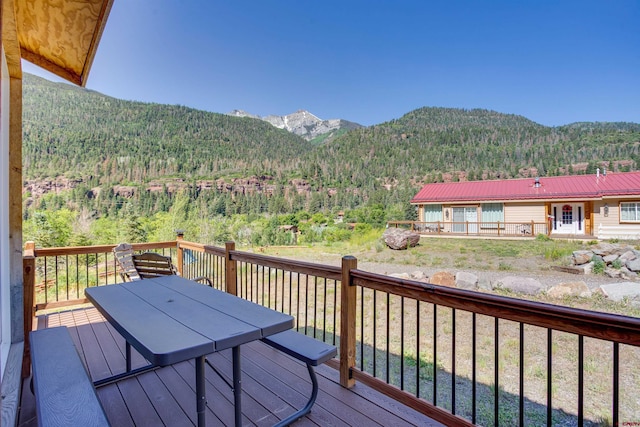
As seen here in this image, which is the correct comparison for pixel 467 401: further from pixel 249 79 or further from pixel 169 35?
pixel 249 79

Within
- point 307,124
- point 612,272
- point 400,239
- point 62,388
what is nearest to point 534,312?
point 62,388

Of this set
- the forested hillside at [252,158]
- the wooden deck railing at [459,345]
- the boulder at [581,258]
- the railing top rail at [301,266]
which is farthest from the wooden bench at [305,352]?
the forested hillside at [252,158]

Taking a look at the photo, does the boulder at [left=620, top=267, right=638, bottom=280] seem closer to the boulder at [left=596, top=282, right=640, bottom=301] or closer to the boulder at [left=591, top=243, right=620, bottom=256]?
the boulder at [left=591, top=243, right=620, bottom=256]

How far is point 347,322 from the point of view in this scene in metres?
2.14

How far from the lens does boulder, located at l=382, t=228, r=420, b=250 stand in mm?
13875

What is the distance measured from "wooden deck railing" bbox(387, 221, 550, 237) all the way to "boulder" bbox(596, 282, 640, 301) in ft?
31.7

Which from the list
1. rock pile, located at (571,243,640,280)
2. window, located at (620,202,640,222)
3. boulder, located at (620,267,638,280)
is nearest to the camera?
boulder, located at (620,267,638,280)

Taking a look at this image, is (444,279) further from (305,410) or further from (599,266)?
(305,410)

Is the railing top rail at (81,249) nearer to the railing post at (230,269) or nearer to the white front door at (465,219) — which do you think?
the railing post at (230,269)

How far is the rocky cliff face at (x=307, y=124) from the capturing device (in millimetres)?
78775

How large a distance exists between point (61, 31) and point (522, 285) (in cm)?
883

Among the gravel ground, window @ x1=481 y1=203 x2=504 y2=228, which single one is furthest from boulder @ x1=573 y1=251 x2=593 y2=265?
window @ x1=481 y1=203 x2=504 y2=228

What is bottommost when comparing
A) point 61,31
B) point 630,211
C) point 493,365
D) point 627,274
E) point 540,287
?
point 493,365

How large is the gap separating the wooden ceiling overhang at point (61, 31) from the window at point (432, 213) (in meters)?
19.5
